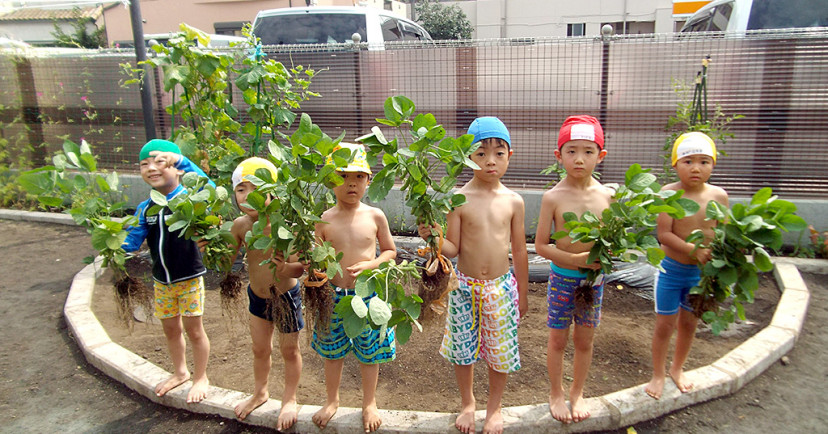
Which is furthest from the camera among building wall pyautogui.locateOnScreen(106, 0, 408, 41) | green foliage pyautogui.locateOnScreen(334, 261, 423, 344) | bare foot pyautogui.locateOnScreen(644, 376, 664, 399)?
building wall pyautogui.locateOnScreen(106, 0, 408, 41)

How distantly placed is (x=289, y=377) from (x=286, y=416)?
0.22m

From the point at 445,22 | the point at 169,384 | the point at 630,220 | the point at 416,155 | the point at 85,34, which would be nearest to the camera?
the point at 416,155

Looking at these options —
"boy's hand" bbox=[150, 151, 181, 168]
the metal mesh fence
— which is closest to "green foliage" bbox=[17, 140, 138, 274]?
"boy's hand" bbox=[150, 151, 181, 168]

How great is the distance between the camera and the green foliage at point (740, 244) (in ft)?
8.77

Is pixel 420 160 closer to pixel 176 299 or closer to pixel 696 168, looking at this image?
pixel 696 168

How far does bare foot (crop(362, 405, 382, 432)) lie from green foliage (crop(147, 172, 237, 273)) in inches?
45.5

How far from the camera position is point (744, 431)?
3.04 metres

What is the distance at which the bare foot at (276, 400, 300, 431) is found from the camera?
3041 mm

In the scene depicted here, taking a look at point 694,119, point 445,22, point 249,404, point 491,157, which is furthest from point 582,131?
point 445,22

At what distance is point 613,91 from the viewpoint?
245 inches

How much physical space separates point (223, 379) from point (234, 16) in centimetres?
1981

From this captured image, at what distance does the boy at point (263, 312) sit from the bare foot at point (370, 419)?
1.38 feet

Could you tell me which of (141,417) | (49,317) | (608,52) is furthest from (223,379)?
(608,52)

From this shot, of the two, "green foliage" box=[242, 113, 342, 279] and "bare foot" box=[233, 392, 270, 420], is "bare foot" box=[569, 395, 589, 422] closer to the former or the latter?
"green foliage" box=[242, 113, 342, 279]
